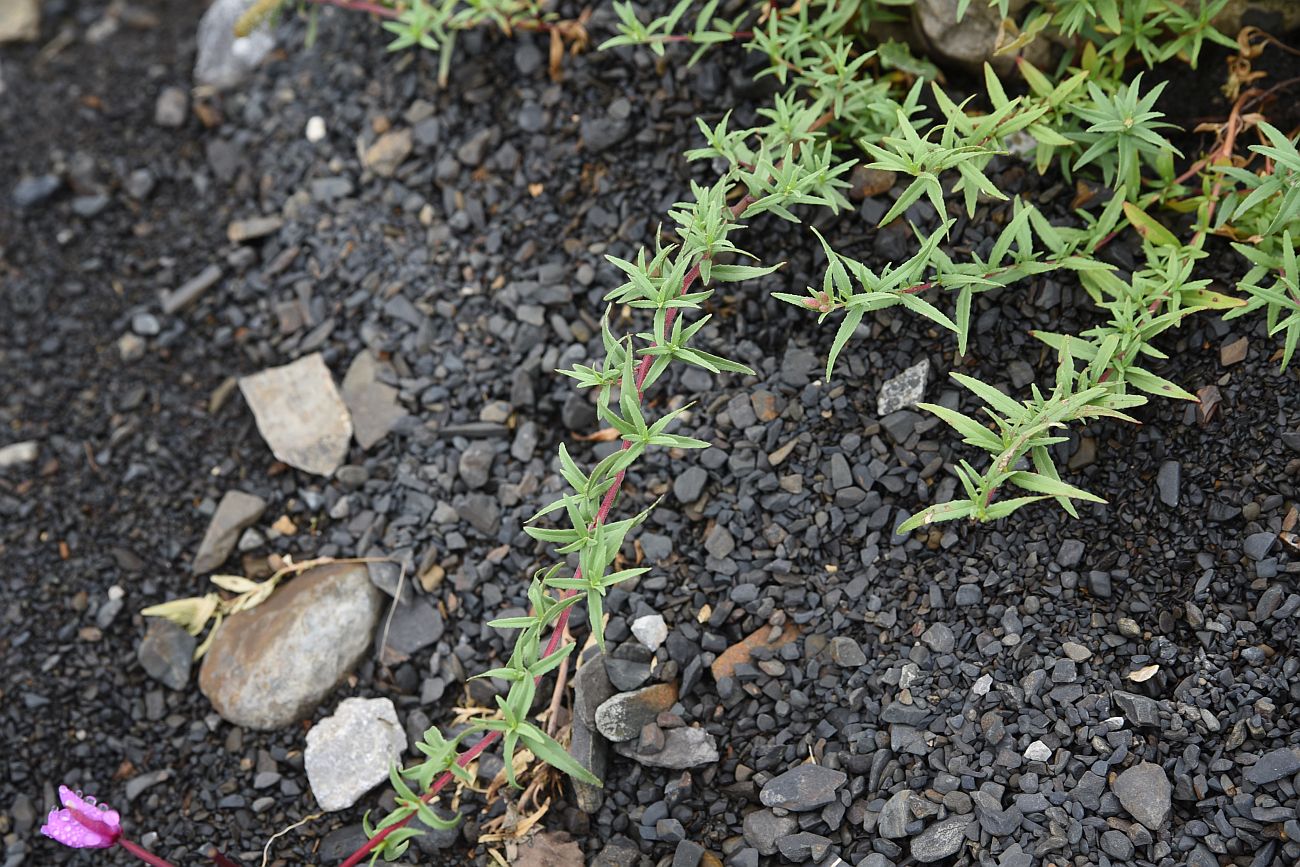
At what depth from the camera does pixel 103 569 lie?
3.25 m

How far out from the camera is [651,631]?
2.72m

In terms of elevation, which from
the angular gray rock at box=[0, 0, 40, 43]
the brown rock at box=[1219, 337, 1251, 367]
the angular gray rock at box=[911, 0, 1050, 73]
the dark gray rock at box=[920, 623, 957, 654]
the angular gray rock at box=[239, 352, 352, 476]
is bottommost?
the dark gray rock at box=[920, 623, 957, 654]

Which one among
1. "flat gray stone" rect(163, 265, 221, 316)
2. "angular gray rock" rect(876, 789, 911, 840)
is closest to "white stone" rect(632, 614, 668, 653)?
"angular gray rock" rect(876, 789, 911, 840)

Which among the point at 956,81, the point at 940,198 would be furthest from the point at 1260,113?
the point at 940,198

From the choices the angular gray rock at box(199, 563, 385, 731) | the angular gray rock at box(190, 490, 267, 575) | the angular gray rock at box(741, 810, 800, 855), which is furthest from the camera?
the angular gray rock at box(190, 490, 267, 575)

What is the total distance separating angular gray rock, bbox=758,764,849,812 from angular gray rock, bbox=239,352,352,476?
1617 mm

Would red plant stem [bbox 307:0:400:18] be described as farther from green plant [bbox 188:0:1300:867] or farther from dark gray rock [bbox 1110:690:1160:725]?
dark gray rock [bbox 1110:690:1160:725]

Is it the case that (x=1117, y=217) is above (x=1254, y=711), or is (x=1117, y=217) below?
above

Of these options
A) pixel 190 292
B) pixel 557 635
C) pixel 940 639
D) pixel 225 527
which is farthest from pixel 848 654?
pixel 190 292

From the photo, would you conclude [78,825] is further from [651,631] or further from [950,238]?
[950,238]

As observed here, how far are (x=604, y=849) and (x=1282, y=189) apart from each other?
7.21 feet

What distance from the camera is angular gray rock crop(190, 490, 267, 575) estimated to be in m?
3.20

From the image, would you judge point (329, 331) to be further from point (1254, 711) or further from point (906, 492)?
point (1254, 711)

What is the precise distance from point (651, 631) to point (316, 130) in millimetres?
2217
